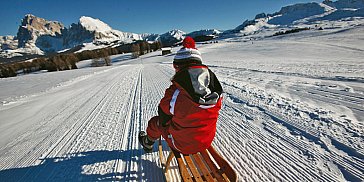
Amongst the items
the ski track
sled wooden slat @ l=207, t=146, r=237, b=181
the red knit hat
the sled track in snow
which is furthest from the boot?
the red knit hat

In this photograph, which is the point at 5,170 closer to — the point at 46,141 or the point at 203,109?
the point at 46,141

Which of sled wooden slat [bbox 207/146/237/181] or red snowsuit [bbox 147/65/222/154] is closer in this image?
red snowsuit [bbox 147/65/222/154]

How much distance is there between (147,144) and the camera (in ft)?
9.41

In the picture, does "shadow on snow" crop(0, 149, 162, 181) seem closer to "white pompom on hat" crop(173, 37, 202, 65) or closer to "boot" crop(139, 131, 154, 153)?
"boot" crop(139, 131, 154, 153)

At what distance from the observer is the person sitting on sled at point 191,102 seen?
1.82 m

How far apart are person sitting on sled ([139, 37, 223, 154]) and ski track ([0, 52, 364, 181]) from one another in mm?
663

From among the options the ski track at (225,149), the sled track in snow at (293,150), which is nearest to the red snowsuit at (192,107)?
the ski track at (225,149)

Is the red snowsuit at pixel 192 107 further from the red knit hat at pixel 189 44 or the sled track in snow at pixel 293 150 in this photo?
the sled track in snow at pixel 293 150

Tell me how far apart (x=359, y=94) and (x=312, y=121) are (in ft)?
7.15

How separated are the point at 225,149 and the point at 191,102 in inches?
55.1

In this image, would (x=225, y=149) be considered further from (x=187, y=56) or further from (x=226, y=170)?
(x=187, y=56)

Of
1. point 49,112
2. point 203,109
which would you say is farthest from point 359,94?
point 49,112

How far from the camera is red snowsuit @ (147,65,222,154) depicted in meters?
1.81

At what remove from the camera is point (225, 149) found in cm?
289
